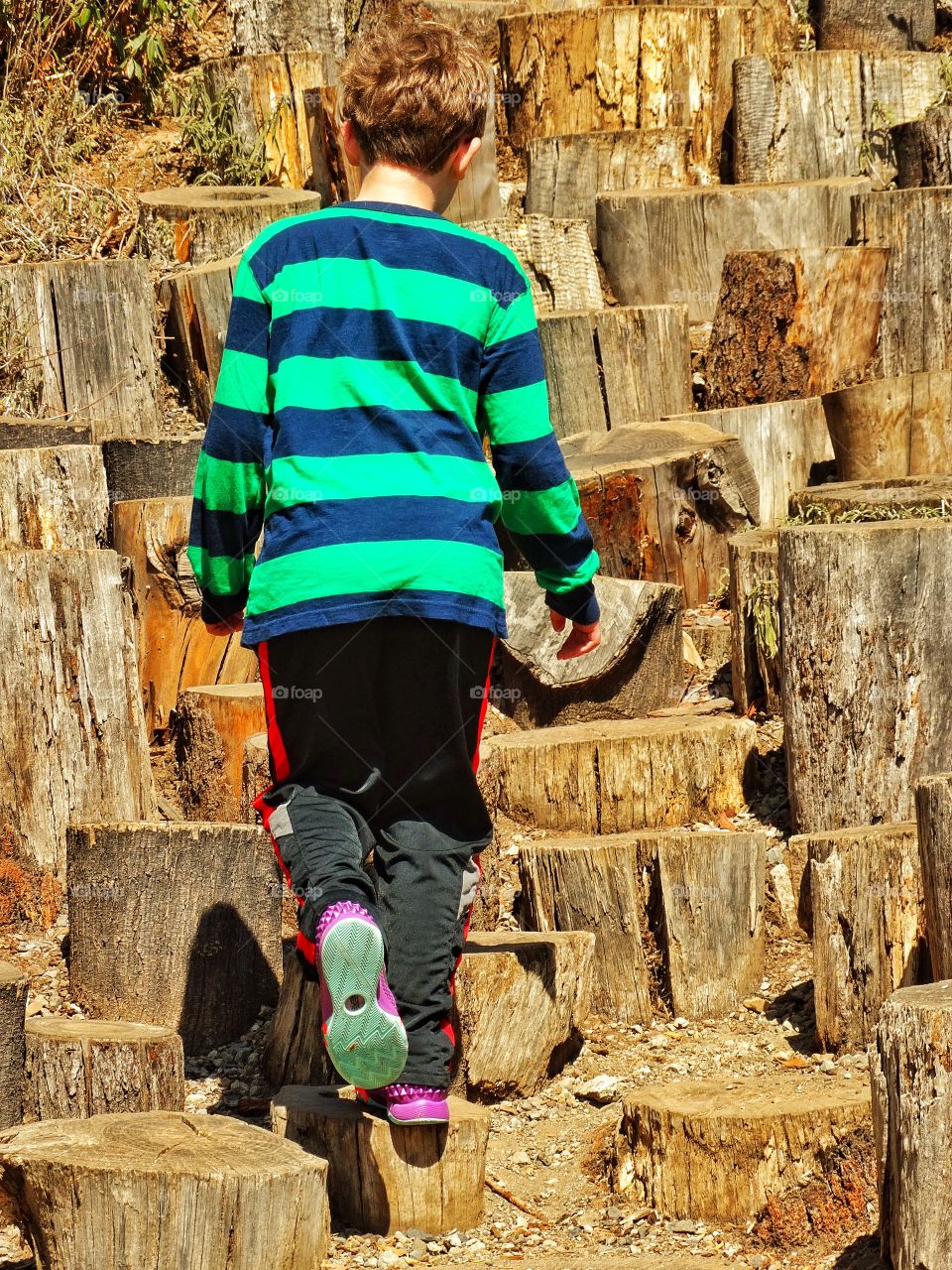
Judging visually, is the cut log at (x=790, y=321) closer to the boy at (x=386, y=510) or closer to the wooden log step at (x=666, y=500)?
the wooden log step at (x=666, y=500)

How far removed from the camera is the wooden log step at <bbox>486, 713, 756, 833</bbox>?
4086 mm

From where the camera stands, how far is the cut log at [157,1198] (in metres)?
2.32

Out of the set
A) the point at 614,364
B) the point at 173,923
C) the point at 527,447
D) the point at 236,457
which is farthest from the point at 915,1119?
the point at 614,364

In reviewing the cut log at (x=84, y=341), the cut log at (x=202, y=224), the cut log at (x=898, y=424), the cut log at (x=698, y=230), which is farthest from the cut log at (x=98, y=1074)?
the cut log at (x=698, y=230)

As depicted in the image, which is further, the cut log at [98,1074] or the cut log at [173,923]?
the cut log at [173,923]

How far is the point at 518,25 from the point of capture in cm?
736

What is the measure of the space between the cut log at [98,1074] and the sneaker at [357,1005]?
526 mm

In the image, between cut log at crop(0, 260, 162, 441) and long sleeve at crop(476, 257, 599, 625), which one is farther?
cut log at crop(0, 260, 162, 441)

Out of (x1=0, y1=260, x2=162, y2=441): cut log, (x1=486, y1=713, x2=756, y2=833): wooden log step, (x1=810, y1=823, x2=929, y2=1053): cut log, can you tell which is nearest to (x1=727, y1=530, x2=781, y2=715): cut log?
(x1=486, y1=713, x2=756, y2=833): wooden log step

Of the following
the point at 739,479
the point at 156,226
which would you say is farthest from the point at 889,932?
A: the point at 156,226

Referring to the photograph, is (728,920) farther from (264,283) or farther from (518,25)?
(518,25)

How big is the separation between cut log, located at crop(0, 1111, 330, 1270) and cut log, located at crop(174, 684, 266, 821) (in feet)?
5.71

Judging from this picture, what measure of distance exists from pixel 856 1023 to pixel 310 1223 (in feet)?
4.18

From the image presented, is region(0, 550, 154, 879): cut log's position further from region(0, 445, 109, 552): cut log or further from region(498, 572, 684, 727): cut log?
region(498, 572, 684, 727): cut log
